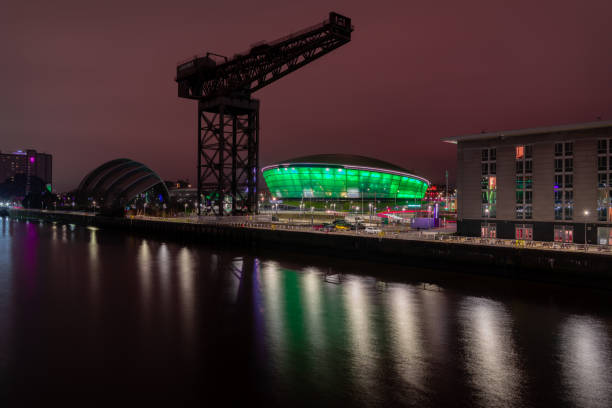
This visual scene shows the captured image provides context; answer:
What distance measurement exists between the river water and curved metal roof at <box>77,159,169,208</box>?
266ft

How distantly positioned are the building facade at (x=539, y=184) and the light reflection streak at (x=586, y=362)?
66.2 feet

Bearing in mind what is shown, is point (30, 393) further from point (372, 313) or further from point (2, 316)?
point (372, 313)

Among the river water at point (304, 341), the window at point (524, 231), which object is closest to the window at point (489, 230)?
the window at point (524, 231)

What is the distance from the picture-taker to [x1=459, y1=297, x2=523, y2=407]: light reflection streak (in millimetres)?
11641

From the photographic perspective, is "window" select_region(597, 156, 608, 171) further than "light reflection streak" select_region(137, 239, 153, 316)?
Yes

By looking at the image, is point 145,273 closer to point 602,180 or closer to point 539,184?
point 539,184

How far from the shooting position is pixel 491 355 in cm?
1447

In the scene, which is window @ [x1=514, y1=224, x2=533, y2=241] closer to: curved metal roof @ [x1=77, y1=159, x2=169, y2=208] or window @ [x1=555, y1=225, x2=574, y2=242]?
window @ [x1=555, y1=225, x2=574, y2=242]

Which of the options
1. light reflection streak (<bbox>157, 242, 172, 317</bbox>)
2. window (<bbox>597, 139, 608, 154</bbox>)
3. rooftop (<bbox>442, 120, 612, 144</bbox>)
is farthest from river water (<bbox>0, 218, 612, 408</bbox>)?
rooftop (<bbox>442, 120, 612, 144</bbox>)

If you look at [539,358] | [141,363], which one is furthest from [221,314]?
[539,358]

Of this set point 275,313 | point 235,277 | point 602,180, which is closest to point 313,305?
point 275,313

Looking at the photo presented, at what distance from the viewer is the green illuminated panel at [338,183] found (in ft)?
281

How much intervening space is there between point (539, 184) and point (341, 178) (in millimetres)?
49276

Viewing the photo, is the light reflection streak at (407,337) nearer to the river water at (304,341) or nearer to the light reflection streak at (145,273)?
the river water at (304,341)
